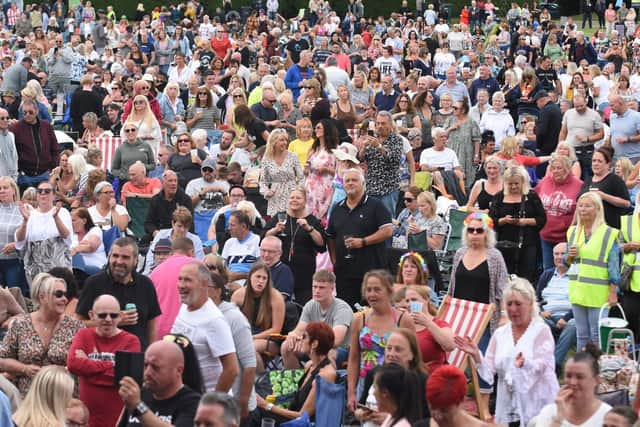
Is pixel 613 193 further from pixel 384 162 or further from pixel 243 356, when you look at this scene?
pixel 243 356

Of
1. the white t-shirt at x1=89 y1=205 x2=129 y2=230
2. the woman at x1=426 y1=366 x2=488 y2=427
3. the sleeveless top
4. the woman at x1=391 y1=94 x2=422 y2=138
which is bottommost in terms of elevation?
the white t-shirt at x1=89 y1=205 x2=129 y2=230

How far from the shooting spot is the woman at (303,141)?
15367 mm

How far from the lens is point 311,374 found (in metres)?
9.20

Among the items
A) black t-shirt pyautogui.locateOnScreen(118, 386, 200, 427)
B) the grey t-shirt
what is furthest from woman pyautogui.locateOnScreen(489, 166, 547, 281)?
black t-shirt pyautogui.locateOnScreen(118, 386, 200, 427)

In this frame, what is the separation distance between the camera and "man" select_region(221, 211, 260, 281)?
479 inches

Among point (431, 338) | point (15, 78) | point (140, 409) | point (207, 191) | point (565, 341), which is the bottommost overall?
point (15, 78)

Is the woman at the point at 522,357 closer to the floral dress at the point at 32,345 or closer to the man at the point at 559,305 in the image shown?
the man at the point at 559,305

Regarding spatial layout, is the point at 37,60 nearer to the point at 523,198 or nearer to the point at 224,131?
the point at 224,131

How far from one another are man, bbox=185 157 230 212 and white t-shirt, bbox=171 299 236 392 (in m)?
6.73

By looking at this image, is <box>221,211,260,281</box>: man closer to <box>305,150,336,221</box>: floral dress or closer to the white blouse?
<box>305,150,336,221</box>: floral dress

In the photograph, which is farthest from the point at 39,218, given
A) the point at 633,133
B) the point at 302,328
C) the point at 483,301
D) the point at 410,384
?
the point at 633,133

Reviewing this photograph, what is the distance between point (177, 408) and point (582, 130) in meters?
10.7

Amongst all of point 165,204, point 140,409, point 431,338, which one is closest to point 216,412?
point 140,409

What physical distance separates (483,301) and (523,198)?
267 cm
